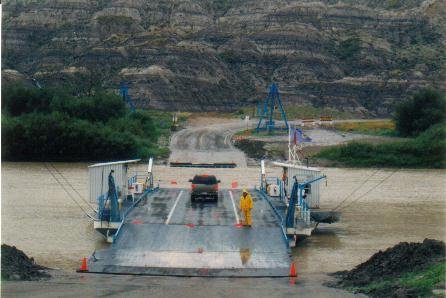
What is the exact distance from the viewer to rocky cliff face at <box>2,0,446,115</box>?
102312 mm

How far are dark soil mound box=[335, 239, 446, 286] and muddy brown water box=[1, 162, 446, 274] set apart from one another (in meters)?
2.07

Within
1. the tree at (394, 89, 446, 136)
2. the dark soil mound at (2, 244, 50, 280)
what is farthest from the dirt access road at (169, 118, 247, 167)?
the dark soil mound at (2, 244, 50, 280)

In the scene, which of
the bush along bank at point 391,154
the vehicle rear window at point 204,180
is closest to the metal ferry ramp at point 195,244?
the vehicle rear window at point 204,180

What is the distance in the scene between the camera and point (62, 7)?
130 metres

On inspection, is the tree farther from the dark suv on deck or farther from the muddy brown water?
the dark suv on deck

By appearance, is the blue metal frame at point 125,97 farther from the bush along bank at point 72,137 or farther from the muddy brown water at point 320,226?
the muddy brown water at point 320,226

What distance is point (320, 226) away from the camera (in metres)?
28.5

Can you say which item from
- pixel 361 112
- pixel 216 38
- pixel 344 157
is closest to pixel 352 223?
pixel 344 157

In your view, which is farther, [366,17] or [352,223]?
[366,17]

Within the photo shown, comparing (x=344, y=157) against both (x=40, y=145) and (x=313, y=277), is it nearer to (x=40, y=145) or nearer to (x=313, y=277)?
(x=40, y=145)

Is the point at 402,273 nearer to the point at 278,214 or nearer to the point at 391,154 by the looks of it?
the point at 278,214

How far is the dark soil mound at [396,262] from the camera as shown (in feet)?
55.9

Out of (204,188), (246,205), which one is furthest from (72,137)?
(246,205)

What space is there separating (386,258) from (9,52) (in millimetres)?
105155
